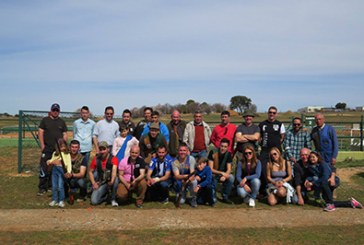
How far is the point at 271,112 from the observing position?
7215 mm

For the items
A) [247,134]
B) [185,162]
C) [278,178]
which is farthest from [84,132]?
[278,178]

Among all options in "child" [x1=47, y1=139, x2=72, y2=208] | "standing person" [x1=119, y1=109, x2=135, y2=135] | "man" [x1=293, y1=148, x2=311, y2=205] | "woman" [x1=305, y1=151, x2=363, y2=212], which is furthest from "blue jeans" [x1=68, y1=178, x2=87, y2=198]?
"woman" [x1=305, y1=151, x2=363, y2=212]

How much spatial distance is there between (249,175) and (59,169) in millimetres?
3729

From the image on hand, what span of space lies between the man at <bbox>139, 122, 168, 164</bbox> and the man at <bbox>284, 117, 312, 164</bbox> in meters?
2.64

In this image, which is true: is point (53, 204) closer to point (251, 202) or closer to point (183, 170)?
point (183, 170)

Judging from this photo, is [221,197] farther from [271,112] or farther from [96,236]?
[96,236]

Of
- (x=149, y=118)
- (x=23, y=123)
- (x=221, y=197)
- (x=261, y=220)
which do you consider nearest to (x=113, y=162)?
(x=149, y=118)

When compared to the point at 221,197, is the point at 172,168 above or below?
above

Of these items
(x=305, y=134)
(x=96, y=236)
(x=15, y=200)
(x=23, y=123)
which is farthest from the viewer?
(x=23, y=123)

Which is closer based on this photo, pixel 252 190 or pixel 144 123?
pixel 252 190

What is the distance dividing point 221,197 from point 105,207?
7.96 ft

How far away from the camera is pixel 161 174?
6742mm

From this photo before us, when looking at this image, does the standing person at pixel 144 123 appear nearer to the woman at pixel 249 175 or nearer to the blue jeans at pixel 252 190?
the woman at pixel 249 175

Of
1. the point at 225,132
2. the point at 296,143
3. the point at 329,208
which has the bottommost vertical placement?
the point at 329,208
